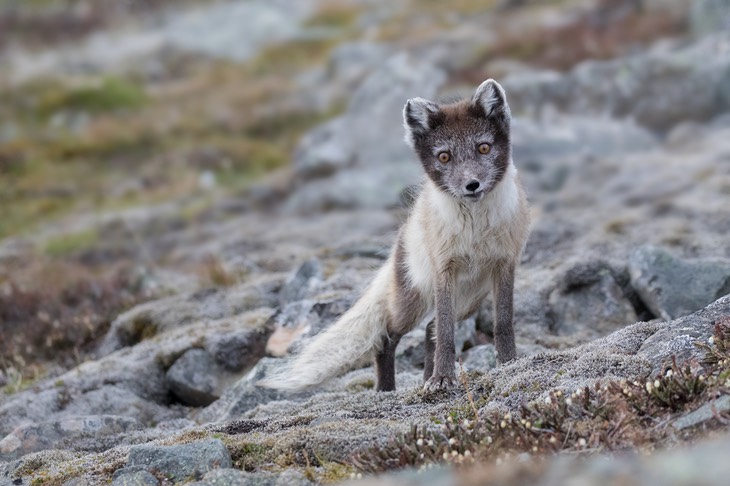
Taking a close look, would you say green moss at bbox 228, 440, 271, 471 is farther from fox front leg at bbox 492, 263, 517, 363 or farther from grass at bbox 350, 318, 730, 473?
fox front leg at bbox 492, 263, 517, 363

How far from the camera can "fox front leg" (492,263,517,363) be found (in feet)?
24.5

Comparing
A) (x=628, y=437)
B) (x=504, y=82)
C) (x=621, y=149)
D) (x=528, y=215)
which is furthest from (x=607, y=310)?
(x=504, y=82)

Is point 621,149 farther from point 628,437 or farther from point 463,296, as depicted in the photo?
point 628,437

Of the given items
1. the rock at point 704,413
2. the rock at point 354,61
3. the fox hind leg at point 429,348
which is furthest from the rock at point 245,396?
the rock at point 354,61

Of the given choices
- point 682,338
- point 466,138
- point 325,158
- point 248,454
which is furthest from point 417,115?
point 325,158

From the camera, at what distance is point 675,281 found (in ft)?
28.4

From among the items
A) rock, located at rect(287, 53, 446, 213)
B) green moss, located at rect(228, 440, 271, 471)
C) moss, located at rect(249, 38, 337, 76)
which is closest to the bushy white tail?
green moss, located at rect(228, 440, 271, 471)

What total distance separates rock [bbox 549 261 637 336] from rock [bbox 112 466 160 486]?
5112 millimetres

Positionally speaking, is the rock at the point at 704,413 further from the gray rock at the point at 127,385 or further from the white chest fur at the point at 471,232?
the gray rock at the point at 127,385

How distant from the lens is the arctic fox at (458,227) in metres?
7.25

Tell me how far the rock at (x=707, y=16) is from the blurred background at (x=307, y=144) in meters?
0.07

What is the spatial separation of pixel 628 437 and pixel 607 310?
16.0ft

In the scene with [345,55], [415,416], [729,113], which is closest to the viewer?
[415,416]

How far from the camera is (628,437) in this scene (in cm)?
455
